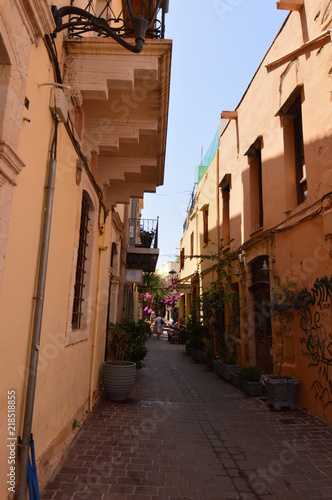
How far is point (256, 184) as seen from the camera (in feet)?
31.5

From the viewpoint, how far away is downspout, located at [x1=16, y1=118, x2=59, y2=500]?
2.67m

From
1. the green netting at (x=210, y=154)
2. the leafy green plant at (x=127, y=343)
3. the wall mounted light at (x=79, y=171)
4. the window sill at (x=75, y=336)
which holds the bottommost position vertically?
the leafy green plant at (x=127, y=343)

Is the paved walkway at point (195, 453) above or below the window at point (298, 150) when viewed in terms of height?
below

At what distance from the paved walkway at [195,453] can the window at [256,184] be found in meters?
4.55

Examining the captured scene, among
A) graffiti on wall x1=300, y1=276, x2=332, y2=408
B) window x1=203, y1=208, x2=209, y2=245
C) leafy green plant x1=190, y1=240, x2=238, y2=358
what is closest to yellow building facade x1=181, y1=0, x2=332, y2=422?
graffiti on wall x1=300, y1=276, x2=332, y2=408

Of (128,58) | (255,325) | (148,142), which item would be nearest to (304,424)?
(255,325)

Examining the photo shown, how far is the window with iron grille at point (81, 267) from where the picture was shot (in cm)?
520

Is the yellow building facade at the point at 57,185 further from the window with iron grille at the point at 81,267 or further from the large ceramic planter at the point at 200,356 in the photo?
the large ceramic planter at the point at 200,356

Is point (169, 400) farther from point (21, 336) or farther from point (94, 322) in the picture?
point (21, 336)

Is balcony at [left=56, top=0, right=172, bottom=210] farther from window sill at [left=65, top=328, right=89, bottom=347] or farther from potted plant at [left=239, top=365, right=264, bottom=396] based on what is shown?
→ potted plant at [left=239, top=365, right=264, bottom=396]

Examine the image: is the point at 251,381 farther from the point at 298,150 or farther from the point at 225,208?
the point at 225,208

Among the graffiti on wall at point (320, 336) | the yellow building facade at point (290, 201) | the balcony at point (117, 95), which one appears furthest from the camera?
the yellow building facade at point (290, 201)

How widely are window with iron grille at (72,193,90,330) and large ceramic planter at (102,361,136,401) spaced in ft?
4.76

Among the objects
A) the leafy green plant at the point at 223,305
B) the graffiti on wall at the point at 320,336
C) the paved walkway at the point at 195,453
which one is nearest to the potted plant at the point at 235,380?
the paved walkway at the point at 195,453
